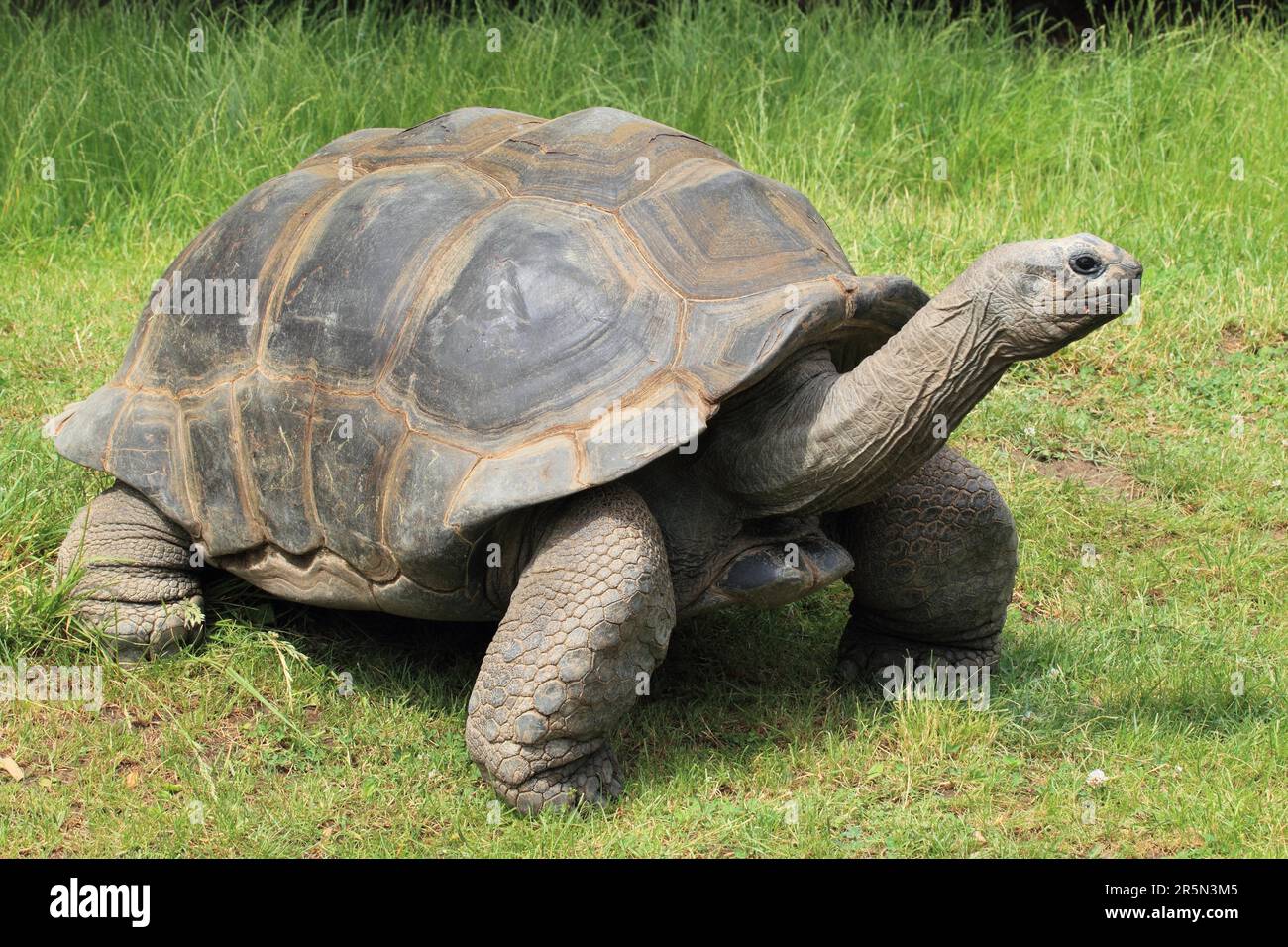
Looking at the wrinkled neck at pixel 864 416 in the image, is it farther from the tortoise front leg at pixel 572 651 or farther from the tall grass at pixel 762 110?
the tall grass at pixel 762 110

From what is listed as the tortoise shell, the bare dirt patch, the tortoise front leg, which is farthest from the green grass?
the tortoise shell

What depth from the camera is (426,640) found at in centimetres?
499

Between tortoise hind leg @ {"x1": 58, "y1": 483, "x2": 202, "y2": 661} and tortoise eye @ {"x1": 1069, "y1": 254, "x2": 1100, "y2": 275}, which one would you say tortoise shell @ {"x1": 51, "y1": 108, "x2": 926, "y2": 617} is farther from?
tortoise eye @ {"x1": 1069, "y1": 254, "x2": 1100, "y2": 275}

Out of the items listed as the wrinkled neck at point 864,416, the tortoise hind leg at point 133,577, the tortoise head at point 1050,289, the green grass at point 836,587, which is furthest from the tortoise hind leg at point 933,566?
the tortoise hind leg at point 133,577

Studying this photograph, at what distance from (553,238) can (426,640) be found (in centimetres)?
161

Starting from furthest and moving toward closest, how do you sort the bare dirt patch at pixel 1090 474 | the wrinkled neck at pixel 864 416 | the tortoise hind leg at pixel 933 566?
the bare dirt patch at pixel 1090 474 < the tortoise hind leg at pixel 933 566 < the wrinkled neck at pixel 864 416

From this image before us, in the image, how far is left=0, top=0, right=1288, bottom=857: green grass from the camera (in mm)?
4047

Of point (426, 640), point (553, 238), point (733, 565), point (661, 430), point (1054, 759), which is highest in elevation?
point (553, 238)

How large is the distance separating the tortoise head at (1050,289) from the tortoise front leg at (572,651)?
42.5 inches

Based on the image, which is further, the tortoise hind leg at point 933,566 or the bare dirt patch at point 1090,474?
the bare dirt patch at point 1090,474

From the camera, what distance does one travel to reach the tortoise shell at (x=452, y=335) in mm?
3900
